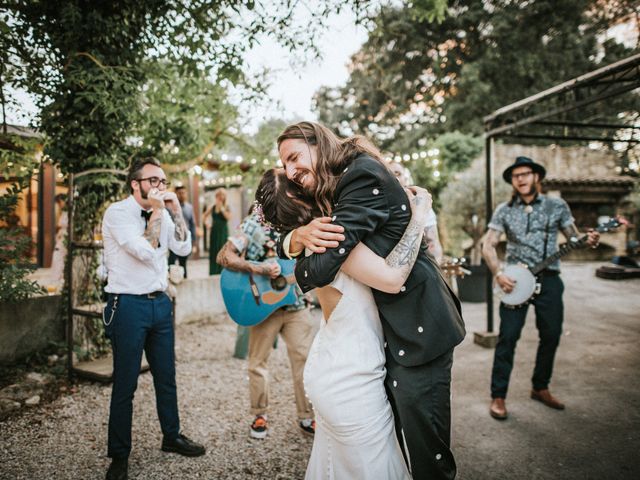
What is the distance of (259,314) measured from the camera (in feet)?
11.5

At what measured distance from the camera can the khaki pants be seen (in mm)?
3543

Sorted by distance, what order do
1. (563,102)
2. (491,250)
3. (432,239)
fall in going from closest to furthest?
(491,250), (432,239), (563,102)

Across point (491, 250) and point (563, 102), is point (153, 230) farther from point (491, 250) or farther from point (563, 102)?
point (563, 102)

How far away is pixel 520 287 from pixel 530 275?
0.14 m

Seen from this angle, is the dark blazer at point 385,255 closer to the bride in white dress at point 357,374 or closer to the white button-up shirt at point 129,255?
the bride in white dress at point 357,374

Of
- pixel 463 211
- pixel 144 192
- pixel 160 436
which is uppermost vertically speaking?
pixel 463 211

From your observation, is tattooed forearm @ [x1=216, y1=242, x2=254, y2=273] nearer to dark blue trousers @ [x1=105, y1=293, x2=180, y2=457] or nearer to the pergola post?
dark blue trousers @ [x1=105, y1=293, x2=180, y2=457]

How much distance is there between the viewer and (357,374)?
5.53ft

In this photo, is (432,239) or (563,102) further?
(563,102)

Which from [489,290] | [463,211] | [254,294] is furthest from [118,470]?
[463,211]

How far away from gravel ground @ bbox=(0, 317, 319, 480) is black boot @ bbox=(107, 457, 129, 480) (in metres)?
0.13

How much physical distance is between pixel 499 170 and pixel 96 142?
16255 mm

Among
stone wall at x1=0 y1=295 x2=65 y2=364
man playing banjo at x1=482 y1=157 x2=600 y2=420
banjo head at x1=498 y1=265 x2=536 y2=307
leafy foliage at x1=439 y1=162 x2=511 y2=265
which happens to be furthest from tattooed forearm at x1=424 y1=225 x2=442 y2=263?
leafy foliage at x1=439 y1=162 x2=511 y2=265

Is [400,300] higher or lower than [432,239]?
lower
